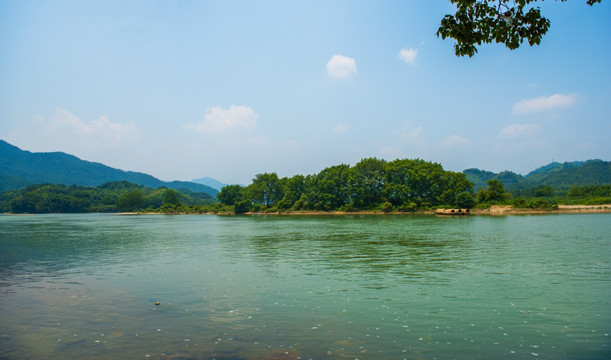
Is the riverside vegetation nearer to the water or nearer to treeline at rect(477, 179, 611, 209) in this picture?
treeline at rect(477, 179, 611, 209)

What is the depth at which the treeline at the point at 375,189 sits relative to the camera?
471 ft

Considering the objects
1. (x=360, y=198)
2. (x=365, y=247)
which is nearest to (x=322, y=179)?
(x=360, y=198)

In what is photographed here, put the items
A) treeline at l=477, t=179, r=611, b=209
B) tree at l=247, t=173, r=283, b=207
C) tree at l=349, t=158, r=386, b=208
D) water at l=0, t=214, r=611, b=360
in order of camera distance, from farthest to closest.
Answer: tree at l=247, t=173, r=283, b=207, tree at l=349, t=158, r=386, b=208, treeline at l=477, t=179, r=611, b=209, water at l=0, t=214, r=611, b=360

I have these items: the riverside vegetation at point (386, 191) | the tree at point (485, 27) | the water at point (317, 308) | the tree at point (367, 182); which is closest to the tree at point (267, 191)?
the riverside vegetation at point (386, 191)

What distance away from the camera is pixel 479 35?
1241cm

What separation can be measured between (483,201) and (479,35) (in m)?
135

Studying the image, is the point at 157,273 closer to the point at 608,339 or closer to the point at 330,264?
the point at 330,264

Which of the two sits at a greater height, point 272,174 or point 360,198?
point 272,174

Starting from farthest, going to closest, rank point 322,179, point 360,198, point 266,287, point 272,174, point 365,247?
point 272,174 → point 322,179 → point 360,198 → point 365,247 → point 266,287

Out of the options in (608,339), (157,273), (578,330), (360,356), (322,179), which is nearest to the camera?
(360,356)

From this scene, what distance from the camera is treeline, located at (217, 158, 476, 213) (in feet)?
471

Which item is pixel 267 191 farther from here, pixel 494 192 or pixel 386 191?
pixel 494 192

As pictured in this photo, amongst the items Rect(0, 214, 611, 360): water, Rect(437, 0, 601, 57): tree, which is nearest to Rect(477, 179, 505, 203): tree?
Rect(0, 214, 611, 360): water

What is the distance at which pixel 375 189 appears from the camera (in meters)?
158
